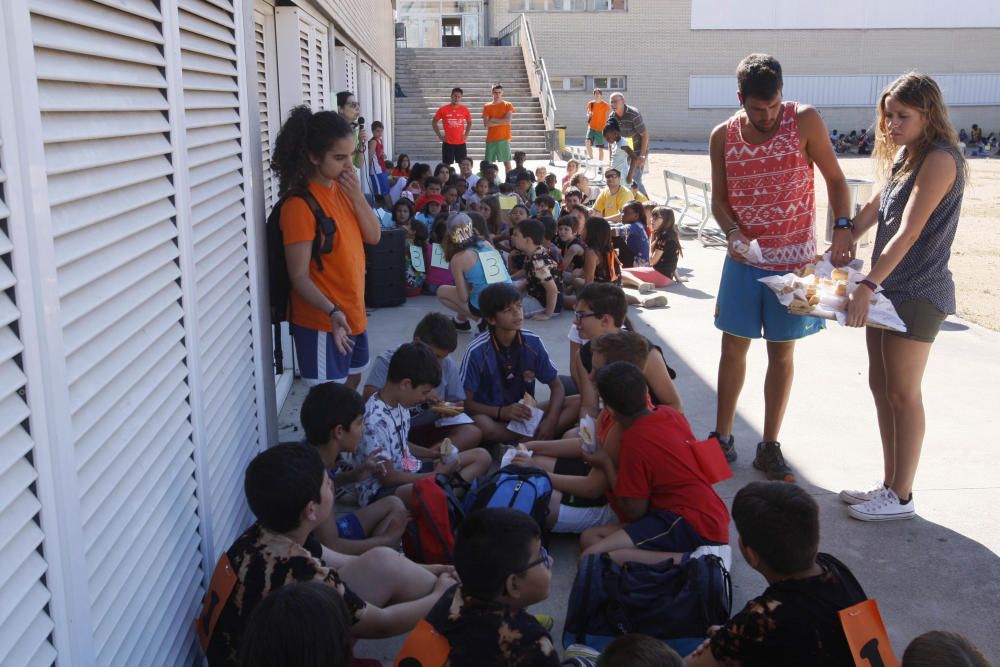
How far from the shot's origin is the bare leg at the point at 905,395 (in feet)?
13.3

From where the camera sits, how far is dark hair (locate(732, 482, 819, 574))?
103 inches

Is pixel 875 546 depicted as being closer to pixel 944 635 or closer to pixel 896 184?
pixel 896 184

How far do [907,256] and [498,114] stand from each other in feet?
49.4

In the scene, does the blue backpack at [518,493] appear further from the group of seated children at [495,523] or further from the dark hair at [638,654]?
the dark hair at [638,654]

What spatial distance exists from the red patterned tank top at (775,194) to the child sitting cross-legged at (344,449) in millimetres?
2256

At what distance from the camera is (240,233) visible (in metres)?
3.83

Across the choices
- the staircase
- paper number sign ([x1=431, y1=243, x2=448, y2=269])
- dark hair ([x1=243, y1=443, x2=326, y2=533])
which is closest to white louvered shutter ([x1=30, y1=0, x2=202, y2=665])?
dark hair ([x1=243, y1=443, x2=326, y2=533])

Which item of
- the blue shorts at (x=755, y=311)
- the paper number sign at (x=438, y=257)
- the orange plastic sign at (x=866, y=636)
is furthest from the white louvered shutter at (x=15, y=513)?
the paper number sign at (x=438, y=257)

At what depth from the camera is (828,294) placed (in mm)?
3977

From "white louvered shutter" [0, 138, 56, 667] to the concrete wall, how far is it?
37.0 m

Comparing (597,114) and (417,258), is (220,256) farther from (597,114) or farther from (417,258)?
(597,114)

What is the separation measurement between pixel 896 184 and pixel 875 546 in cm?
164

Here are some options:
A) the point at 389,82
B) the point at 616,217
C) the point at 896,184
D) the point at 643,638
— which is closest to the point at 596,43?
the point at 389,82

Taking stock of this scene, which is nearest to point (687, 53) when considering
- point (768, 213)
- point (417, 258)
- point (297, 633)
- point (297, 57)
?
point (417, 258)
